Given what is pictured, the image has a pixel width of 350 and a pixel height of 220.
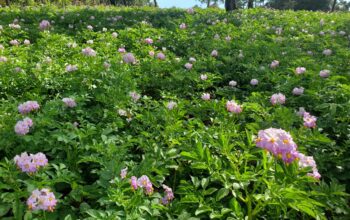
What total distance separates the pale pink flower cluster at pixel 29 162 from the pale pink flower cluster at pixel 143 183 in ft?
1.95

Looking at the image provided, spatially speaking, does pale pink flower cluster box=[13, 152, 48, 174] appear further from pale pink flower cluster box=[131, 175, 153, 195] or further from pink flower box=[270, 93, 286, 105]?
pink flower box=[270, 93, 286, 105]

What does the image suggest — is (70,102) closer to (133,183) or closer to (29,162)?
(29,162)

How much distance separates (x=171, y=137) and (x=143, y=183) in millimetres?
682

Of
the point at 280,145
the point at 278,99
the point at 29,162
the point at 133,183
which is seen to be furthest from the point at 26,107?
the point at 278,99

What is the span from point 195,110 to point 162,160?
1135mm

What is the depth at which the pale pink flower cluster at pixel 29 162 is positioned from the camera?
2.09 m

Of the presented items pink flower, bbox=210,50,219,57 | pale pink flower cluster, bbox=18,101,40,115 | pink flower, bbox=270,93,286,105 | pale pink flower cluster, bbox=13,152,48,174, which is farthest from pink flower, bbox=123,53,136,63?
pale pink flower cluster, bbox=13,152,48,174

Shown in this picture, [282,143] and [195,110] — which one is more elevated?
[282,143]

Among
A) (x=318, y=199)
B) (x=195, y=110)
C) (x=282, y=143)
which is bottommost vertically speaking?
(x=318, y=199)

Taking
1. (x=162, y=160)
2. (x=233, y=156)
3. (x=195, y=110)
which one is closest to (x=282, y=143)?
(x=233, y=156)

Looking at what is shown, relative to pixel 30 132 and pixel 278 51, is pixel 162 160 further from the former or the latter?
pixel 278 51

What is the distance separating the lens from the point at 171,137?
2.72 m

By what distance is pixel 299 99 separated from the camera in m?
3.92

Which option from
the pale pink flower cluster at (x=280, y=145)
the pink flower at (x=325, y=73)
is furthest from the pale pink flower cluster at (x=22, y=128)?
the pink flower at (x=325, y=73)
